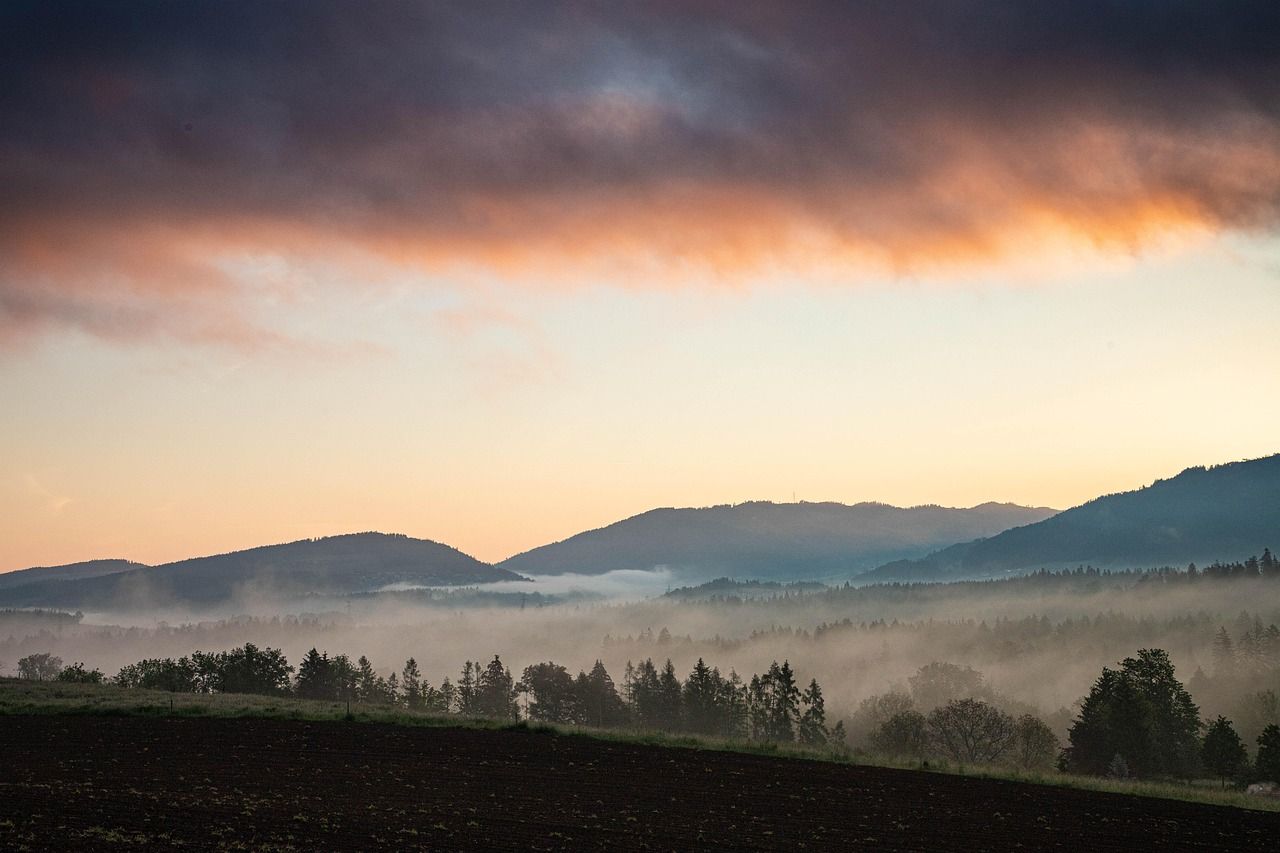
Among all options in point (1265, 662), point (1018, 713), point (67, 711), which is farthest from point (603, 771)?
point (1265, 662)

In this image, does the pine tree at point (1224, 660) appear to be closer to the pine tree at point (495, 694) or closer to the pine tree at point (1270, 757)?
the pine tree at point (1270, 757)

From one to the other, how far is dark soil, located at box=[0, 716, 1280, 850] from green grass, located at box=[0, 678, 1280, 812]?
134 inches

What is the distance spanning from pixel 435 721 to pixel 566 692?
82.4 m

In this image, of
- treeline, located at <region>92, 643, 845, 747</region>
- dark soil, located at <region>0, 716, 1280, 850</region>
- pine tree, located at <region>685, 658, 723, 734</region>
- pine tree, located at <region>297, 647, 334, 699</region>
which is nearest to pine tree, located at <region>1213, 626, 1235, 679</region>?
treeline, located at <region>92, 643, 845, 747</region>

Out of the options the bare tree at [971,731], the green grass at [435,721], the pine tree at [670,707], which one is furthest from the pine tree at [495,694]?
the green grass at [435,721]

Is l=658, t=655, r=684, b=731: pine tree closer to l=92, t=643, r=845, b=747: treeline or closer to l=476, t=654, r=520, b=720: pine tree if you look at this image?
l=92, t=643, r=845, b=747: treeline

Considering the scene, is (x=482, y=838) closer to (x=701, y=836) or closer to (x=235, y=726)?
(x=701, y=836)

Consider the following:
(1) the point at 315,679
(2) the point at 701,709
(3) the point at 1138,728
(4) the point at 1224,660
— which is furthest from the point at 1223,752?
(1) the point at 315,679

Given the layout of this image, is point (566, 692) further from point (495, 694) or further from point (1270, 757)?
point (1270, 757)

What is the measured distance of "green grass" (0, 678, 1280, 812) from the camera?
53594 mm

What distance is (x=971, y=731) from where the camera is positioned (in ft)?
373

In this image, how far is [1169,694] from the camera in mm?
102125

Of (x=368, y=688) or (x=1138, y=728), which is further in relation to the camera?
(x=368, y=688)

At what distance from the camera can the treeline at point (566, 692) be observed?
139 metres
